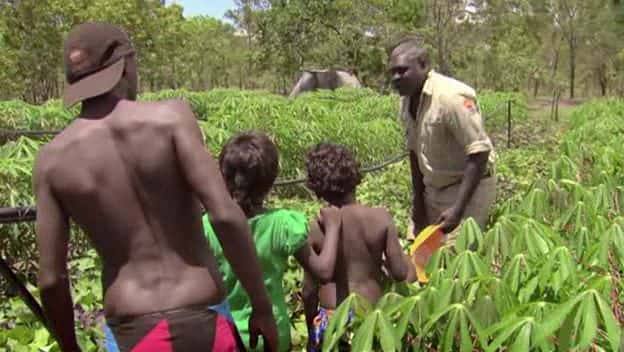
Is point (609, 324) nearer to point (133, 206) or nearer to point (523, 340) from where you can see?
point (523, 340)

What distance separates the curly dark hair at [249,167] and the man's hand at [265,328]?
31 cm

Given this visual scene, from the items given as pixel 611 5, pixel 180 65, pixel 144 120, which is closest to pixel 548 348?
pixel 144 120

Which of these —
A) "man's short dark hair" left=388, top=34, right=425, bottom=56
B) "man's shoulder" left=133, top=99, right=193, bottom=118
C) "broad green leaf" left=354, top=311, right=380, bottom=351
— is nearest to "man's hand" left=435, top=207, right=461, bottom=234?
"man's short dark hair" left=388, top=34, right=425, bottom=56

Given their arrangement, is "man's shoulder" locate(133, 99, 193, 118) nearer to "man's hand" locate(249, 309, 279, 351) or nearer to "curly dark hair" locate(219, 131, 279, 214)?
"curly dark hair" locate(219, 131, 279, 214)

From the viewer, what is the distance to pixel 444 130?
113 inches

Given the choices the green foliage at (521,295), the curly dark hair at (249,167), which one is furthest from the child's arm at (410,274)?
the curly dark hair at (249,167)

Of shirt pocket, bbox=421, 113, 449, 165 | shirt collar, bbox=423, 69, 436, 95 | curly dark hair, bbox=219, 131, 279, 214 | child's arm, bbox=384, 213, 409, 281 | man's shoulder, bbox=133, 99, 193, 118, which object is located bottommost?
child's arm, bbox=384, 213, 409, 281

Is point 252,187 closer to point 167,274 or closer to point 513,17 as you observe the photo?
point 167,274

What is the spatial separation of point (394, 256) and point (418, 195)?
1107 millimetres

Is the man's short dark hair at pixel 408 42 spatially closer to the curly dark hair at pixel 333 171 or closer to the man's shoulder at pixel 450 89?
the man's shoulder at pixel 450 89

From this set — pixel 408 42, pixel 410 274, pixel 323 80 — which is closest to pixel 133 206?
pixel 410 274

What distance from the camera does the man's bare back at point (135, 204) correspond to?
4.69 feet

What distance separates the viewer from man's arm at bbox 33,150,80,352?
146 cm

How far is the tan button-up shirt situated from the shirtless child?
0.75 m
